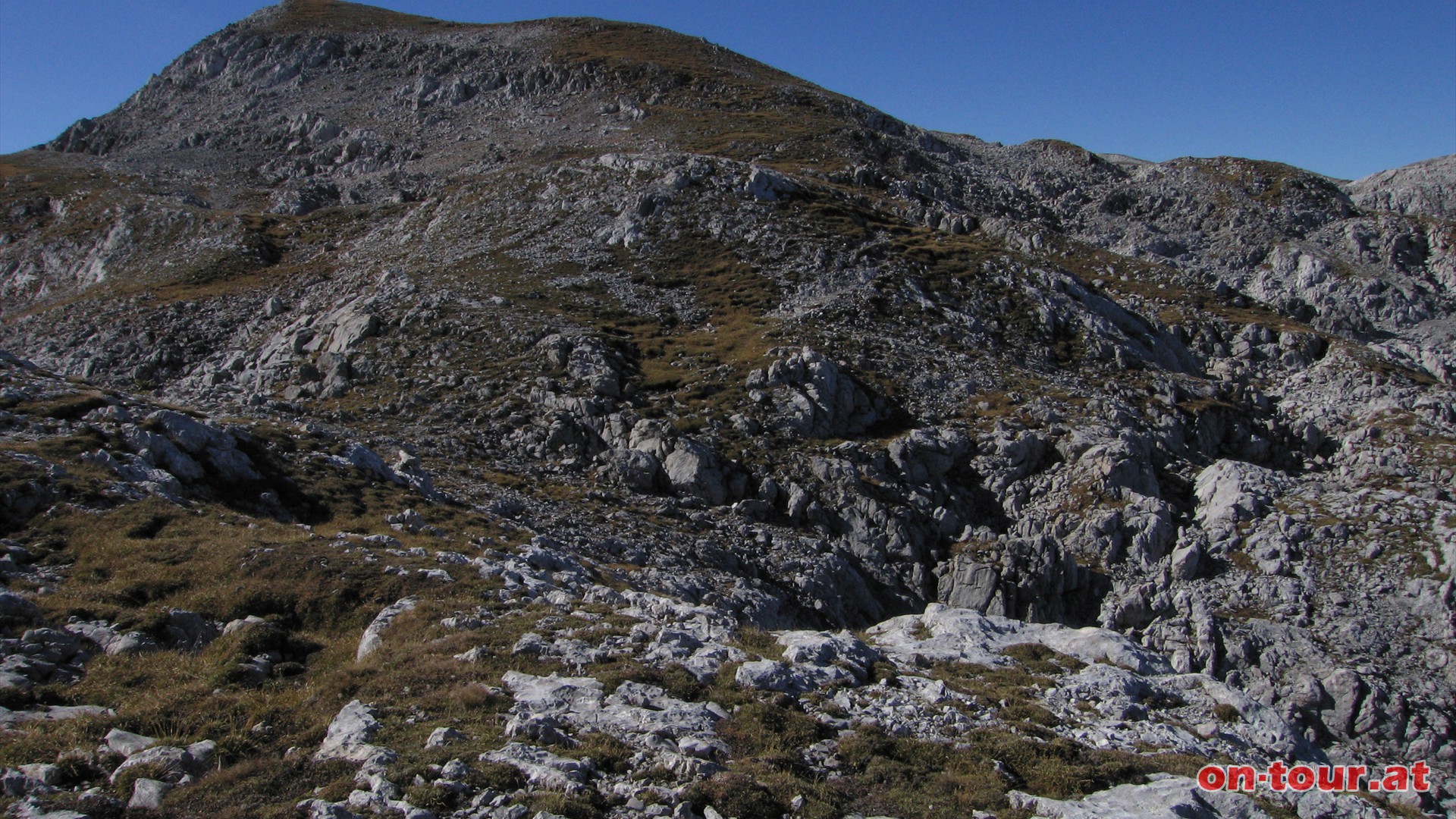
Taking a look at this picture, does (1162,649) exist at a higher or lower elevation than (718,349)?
lower

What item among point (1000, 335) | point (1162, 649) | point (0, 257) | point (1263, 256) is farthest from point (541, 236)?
point (1263, 256)

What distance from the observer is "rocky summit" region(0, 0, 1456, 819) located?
1307cm

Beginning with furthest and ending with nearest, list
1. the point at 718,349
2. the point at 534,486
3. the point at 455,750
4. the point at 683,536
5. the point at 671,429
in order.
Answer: the point at 718,349 → the point at 671,429 → the point at 534,486 → the point at 683,536 → the point at 455,750

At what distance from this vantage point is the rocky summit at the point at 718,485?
515 inches

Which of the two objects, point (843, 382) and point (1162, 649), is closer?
point (1162, 649)

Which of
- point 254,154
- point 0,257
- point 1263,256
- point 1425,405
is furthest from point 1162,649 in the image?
point 254,154

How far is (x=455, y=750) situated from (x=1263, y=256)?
96699mm

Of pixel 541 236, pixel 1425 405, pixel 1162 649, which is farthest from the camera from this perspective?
pixel 541 236

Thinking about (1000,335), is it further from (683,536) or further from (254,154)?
(254,154)

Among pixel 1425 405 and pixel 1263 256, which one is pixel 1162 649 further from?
pixel 1263 256

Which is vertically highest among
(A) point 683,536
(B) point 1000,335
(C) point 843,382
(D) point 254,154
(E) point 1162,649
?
(D) point 254,154

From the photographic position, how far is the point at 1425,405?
142ft

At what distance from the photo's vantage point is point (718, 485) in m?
37.2

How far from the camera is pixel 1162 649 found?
30.6 meters
